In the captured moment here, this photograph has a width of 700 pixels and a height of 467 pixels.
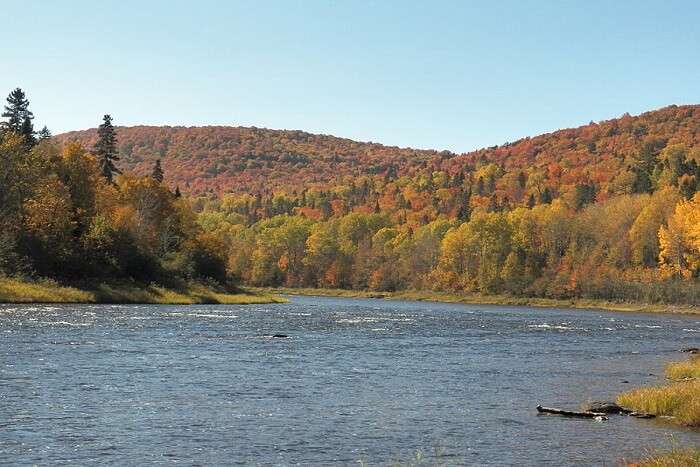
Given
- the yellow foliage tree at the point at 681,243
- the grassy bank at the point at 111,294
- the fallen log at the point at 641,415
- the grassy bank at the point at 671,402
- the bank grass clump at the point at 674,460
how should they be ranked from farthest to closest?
the yellow foliage tree at the point at 681,243 < the grassy bank at the point at 111,294 < the fallen log at the point at 641,415 < the grassy bank at the point at 671,402 < the bank grass clump at the point at 674,460

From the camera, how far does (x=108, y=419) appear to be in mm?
29719

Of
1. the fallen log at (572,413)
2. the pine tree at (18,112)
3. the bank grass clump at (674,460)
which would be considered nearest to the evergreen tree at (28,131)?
the pine tree at (18,112)

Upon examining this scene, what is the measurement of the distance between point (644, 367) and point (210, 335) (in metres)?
31.0

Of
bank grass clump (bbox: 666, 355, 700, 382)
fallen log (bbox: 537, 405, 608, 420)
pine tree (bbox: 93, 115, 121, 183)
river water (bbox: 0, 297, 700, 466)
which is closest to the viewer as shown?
river water (bbox: 0, 297, 700, 466)

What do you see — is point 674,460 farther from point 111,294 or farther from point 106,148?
point 106,148

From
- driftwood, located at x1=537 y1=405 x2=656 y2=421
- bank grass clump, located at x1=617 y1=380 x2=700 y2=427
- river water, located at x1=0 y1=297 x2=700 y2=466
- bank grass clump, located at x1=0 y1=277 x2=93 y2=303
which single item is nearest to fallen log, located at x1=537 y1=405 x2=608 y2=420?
driftwood, located at x1=537 y1=405 x2=656 y2=421

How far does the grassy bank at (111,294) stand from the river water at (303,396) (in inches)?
815

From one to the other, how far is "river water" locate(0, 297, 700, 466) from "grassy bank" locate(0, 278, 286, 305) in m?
20.7

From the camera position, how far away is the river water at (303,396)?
85.8 ft

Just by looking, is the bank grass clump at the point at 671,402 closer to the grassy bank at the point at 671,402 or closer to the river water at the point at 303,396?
the grassy bank at the point at 671,402

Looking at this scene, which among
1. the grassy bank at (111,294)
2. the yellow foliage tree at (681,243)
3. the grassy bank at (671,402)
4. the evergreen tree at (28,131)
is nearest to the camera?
the grassy bank at (671,402)

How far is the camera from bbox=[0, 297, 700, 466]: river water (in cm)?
2614

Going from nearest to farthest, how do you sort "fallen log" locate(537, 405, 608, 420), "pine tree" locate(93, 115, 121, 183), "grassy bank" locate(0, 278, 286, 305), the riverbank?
"fallen log" locate(537, 405, 608, 420)
"grassy bank" locate(0, 278, 286, 305)
"pine tree" locate(93, 115, 121, 183)
the riverbank

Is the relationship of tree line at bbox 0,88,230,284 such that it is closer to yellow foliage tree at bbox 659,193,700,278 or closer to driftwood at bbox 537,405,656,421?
driftwood at bbox 537,405,656,421
